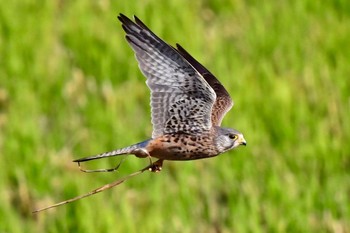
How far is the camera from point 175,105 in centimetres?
427

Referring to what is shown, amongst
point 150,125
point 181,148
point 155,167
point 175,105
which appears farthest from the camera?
point 150,125

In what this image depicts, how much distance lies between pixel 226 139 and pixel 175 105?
0.23 m

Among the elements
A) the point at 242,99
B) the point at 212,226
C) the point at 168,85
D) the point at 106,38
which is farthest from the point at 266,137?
the point at 168,85

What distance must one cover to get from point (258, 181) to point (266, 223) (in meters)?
0.29

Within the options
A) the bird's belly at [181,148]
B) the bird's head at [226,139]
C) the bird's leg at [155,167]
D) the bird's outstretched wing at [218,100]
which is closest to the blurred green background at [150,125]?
the bird's outstretched wing at [218,100]

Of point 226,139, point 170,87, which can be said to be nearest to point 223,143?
point 226,139

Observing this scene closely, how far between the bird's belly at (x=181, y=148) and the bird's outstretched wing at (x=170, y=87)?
0.07m

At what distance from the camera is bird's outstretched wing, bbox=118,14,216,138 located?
4.15 metres

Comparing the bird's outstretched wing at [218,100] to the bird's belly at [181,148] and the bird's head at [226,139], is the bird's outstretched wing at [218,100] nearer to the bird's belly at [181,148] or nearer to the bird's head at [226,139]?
the bird's head at [226,139]

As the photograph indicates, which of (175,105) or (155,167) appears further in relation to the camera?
(175,105)

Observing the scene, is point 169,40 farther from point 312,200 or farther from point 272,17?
point 312,200

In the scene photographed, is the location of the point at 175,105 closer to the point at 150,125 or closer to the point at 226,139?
the point at 226,139

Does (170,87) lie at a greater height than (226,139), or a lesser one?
greater

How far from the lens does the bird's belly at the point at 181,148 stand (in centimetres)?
402
